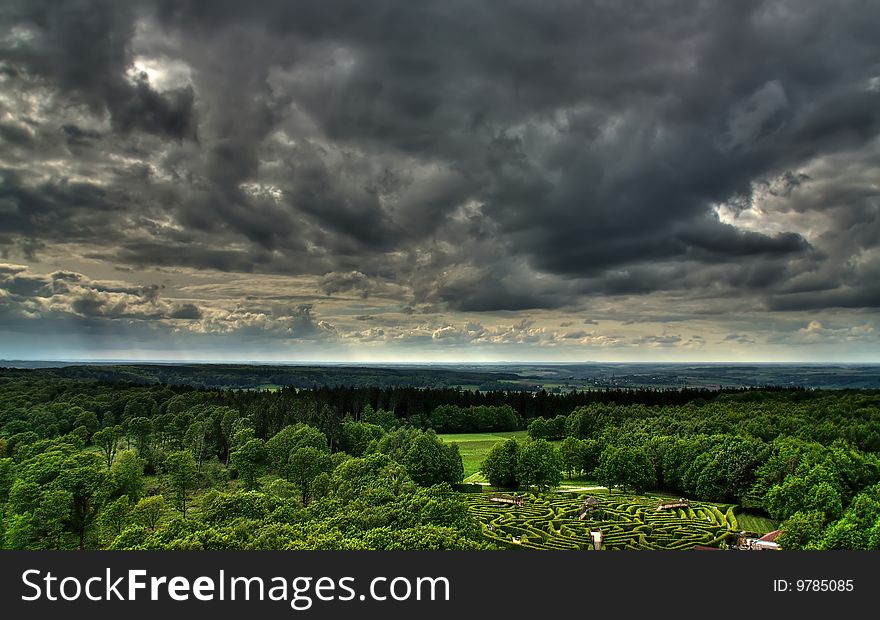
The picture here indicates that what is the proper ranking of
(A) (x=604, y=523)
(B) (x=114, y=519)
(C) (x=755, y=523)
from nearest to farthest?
(B) (x=114, y=519), (A) (x=604, y=523), (C) (x=755, y=523)

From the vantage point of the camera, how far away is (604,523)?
6594cm

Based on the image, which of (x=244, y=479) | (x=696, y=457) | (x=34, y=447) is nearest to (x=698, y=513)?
(x=696, y=457)

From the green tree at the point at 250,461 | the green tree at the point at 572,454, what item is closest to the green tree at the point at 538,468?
the green tree at the point at 572,454

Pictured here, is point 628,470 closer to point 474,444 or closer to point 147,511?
point 474,444

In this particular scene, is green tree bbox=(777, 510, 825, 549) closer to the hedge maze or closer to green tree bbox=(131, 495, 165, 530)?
the hedge maze

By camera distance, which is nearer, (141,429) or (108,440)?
(108,440)

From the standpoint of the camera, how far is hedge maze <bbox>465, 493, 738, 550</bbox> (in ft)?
191

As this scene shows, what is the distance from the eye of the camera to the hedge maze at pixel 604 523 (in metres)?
58.3

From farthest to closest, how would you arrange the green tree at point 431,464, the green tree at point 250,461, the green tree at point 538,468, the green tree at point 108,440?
the green tree at point 108,440
the green tree at point 250,461
the green tree at point 538,468
the green tree at point 431,464

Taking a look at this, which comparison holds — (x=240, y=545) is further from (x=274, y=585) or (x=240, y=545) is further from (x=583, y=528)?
(x=583, y=528)

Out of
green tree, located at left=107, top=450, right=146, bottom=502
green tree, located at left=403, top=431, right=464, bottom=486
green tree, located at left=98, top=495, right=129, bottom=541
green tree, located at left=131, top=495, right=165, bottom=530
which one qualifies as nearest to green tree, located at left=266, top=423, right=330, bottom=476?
green tree, located at left=403, top=431, right=464, bottom=486

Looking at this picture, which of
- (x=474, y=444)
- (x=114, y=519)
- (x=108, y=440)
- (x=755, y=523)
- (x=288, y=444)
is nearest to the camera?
(x=114, y=519)

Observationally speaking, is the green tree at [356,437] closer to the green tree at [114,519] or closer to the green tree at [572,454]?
the green tree at [572,454]

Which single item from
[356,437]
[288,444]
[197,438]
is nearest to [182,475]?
[288,444]
